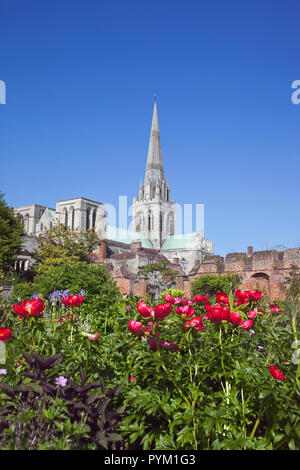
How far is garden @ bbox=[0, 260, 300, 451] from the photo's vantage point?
8.75ft

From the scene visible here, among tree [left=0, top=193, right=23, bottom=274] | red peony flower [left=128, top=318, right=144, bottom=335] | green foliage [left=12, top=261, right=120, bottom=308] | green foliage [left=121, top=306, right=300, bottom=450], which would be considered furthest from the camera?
tree [left=0, top=193, right=23, bottom=274]

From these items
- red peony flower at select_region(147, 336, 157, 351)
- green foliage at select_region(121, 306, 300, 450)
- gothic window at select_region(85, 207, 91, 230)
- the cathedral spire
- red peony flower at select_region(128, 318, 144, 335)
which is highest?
the cathedral spire

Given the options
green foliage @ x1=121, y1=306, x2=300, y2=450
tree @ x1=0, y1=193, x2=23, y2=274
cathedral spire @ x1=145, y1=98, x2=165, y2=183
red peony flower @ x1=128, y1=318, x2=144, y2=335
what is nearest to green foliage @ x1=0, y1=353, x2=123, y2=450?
green foliage @ x1=121, y1=306, x2=300, y2=450

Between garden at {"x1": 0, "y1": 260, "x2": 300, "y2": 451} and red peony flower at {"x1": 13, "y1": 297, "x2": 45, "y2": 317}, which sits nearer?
garden at {"x1": 0, "y1": 260, "x2": 300, "y2": 451}

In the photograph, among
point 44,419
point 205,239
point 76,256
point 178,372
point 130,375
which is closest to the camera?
point 44,419

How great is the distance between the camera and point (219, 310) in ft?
11.3

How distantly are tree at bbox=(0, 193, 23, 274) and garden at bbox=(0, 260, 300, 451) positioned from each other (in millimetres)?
24203

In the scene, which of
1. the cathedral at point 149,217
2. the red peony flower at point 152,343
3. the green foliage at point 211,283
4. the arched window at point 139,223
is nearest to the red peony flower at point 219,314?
the red peony flower at point 152,343

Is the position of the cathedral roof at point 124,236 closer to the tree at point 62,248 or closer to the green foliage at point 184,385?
the tree at point 62,248

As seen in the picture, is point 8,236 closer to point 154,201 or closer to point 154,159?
point 154,201

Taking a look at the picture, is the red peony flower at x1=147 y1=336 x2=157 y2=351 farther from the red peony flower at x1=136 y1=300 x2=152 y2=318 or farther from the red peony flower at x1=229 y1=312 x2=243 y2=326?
the red peony flower at x1=229 y1=312 x2=243 y2=326

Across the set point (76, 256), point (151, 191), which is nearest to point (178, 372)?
point (76, 256)
